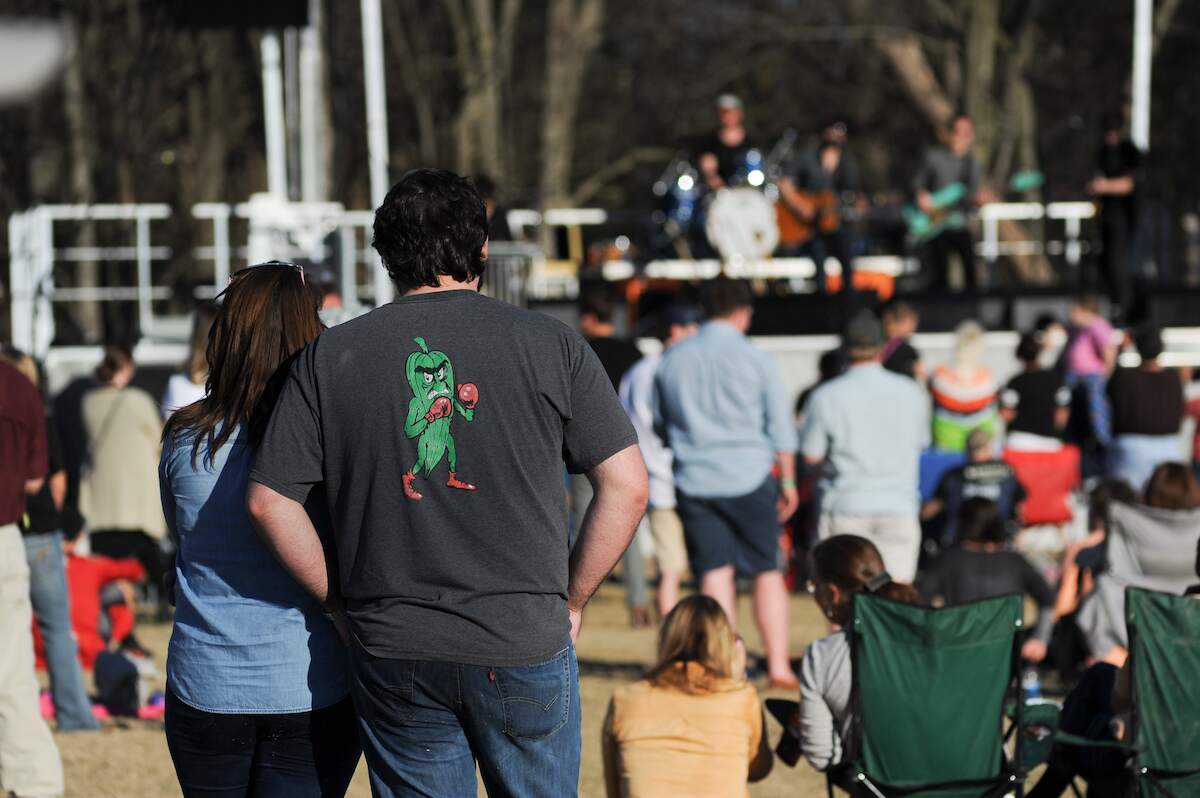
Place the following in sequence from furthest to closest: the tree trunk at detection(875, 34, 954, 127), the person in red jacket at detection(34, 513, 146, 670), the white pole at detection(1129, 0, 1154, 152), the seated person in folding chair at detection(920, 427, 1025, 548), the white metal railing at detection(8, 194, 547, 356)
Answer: the tree trunk at detection(875, 34, 954, 127) → the white pole at detection(1129, 0, 1154, 152) → the white metal railing at detection(8, 194, 547, 356) → the seated person in folding chair at detection(920, 427, 1025, 548) → the person in red jacket at detection(34, 513, 146, 670)

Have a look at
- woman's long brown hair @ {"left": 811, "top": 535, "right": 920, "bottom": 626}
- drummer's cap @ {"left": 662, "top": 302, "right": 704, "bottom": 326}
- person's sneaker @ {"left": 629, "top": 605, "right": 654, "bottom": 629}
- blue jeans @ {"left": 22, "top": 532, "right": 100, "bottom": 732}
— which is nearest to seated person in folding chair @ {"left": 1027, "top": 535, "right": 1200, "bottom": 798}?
woman's long brown hair @ {"left": 811, "top": 535, "right": 920, "bottom": 626}

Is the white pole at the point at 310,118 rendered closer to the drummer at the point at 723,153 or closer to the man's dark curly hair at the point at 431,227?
the drummer at the point at 723,153

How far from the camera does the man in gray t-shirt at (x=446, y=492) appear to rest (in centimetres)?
326

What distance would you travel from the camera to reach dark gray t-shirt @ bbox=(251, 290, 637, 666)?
326cm

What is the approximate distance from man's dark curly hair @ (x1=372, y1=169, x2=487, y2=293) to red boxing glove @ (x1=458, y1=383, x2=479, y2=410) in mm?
227

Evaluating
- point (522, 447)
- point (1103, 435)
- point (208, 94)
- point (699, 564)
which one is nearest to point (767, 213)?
point (1103, 435)

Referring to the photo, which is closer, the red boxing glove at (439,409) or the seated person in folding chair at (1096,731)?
the red boxing glove at (439,409)

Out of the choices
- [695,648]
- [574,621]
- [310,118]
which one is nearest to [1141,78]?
[310,118]

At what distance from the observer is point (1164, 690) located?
495 cm

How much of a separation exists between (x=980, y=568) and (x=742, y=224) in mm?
7038

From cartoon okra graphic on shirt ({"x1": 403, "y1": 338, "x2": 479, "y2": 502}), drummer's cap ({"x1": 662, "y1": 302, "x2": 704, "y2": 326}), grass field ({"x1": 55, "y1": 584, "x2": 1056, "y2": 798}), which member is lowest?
grass field ({"x1": 55, "y1": 584, "x2": 1056, "y2": 798})

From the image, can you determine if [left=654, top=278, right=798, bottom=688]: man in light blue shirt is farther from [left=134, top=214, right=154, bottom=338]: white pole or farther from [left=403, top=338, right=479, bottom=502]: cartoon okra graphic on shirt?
[left=134, top=214, right=154, bottom=338]: white pole

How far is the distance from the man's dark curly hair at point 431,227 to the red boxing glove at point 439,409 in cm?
24

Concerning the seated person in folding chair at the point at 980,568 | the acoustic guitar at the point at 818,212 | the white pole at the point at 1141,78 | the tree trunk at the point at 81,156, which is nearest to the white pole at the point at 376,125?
the acoustic guitar at the point at 818,212
